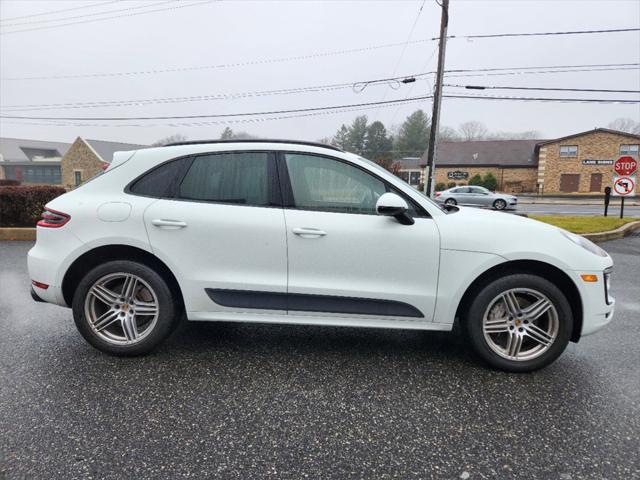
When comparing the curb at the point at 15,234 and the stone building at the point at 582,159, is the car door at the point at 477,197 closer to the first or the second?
the stone building at the point at 582,159

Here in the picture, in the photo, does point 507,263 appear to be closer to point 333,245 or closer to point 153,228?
point 333,245

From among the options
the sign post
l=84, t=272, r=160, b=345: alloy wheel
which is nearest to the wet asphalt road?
l=84, t=272, r=160, b=345: alloy wheel

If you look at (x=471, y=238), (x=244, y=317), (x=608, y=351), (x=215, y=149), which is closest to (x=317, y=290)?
(x=244, y=317)

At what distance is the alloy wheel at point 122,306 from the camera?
3.22 m

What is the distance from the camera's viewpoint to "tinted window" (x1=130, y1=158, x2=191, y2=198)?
3.27 m

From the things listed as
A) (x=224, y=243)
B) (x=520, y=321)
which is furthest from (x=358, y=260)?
(x=520, y=321)

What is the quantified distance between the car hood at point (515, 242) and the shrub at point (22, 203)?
9863mm

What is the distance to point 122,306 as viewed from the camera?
10.7 ft

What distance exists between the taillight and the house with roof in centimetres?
3590

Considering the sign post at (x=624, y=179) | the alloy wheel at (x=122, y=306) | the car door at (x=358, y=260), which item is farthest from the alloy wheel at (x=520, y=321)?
the sign post at (x=624, y=179)

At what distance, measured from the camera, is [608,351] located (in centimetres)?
356

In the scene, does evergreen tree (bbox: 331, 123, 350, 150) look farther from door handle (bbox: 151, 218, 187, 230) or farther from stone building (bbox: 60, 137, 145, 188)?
door handle (bbox: 151, 218, 187, 230)

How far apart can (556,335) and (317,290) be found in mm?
1805

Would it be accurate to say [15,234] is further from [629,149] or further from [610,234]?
[629,149]
